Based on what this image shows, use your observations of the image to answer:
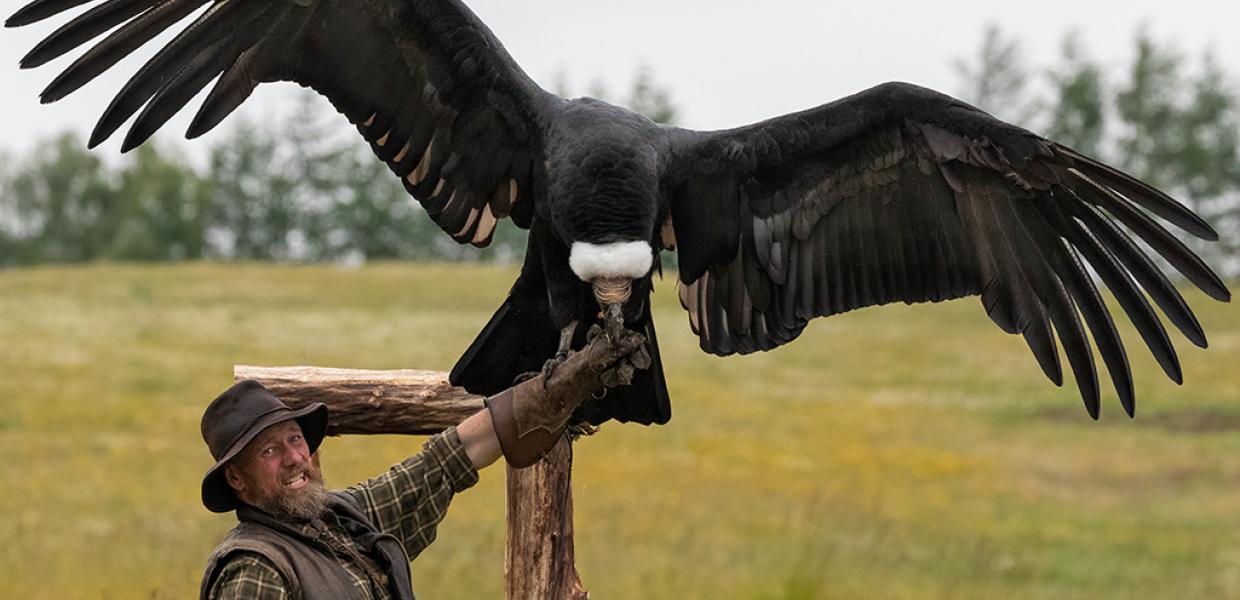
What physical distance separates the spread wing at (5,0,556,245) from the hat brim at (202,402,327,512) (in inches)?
38.7

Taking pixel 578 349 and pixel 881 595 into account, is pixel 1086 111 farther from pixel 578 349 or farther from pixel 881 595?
pixel 578 349

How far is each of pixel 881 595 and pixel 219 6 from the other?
7012 millimetres

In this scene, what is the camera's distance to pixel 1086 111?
56.3 meters

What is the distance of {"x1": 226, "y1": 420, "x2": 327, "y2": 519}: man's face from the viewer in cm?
401

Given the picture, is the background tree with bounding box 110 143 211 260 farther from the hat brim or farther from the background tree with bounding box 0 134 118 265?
the hat brim

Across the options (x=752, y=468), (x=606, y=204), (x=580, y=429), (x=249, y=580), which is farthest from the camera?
(x=752, y=468)

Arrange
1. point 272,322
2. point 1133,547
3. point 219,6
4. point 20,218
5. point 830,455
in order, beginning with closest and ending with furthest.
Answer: point 219,6, point 1133,547, point 830,455, point 272,322, point 20,218

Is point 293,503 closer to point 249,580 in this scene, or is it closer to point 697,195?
point 249,580

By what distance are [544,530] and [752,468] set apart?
1028 centimetres

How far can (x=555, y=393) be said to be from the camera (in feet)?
14.6

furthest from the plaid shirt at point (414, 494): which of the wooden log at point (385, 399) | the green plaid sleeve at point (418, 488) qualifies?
the wooden log at point (385, 399)

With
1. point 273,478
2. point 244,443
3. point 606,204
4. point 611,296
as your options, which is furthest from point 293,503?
point 606,204

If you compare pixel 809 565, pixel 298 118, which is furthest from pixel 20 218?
pixel 809 565

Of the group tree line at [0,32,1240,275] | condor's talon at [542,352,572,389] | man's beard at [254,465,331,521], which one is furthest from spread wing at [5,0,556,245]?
tree line at [0,32,1240,275]
